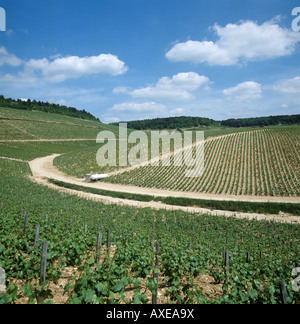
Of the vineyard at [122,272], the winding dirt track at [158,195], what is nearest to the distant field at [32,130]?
the winding dirt track at [158,195]

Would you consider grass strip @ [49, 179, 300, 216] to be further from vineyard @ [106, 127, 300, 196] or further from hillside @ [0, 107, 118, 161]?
hillside @ [0, 107, 118, 161]

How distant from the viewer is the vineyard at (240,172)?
37094mm

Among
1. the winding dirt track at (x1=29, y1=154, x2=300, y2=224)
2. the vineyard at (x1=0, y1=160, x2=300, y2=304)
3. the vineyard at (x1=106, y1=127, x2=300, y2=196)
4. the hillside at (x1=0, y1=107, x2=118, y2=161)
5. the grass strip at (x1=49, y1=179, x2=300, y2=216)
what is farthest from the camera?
the hillside at (x1=0, y1=107, x2=118, y2=161)

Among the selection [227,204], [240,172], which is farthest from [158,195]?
[240,172]

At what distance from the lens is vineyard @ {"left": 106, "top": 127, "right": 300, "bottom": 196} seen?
37.1 m

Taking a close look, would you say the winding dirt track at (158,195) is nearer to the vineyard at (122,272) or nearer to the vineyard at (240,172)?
the vineyard at (240,172)

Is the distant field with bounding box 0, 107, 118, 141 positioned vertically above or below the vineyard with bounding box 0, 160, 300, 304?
above

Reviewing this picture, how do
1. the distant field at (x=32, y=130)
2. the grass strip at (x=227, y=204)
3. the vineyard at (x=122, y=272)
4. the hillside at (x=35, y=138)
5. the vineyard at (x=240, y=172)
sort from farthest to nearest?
the distant field at (x=32, y=130) → the hillside at (x=35, y=138) → the vineyard at (x=240, y=172) → the grass strip at (x=227, y=204) → the vineyard at (x=122, y=272)

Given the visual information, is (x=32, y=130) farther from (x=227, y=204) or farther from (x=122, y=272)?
(x=122, y=272)

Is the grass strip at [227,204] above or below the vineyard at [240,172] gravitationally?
below

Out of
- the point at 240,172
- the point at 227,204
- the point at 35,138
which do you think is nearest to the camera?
the point at 227,204

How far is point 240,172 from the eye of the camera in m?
44.3

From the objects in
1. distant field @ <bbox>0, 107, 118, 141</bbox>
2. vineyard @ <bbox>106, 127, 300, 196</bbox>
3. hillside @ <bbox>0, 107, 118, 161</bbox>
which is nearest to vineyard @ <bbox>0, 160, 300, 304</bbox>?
vineyard @ <bbox>106, 127, 300, 196</bbox>
